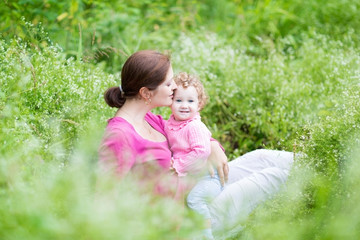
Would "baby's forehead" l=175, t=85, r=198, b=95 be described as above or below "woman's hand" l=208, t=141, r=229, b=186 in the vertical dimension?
above

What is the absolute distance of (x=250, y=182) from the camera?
11.2 feet

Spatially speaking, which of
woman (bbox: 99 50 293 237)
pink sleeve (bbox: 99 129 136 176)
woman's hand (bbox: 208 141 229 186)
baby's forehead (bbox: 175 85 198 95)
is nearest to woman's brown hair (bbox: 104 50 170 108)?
woman (bbox: 99 50 293 237)

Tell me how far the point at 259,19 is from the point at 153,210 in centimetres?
547

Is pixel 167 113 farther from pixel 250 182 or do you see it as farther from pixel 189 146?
pixel 189 146

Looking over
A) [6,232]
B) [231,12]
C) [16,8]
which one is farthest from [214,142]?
[231,12]

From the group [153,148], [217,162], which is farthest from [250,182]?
[153,148]

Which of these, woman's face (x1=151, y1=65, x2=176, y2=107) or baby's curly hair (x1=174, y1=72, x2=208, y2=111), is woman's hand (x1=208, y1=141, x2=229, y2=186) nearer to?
baby's curly hair (x1=174, y1=72, x2=208, y2=111)

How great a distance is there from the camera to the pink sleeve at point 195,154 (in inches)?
118

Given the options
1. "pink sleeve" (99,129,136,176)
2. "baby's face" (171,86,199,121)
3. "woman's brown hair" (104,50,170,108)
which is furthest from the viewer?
"baby's face" (171,86,199,121)

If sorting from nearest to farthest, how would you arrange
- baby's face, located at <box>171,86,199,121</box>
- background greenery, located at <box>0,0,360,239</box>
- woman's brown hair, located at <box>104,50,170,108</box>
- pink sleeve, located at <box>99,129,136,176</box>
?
background greenery, located at <box>0,0,360,239</box>
pink sleeve, located at <box>99,129,136,176</box>
woman's brown hair, located at <box>104,50,170,108</box>
baby's face, located at <box>171,86,199,121</box>

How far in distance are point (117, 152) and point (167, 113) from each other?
1.72 meters

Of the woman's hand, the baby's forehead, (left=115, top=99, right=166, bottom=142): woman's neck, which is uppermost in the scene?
the baby's forehead

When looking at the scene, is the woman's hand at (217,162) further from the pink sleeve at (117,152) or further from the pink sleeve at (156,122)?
the pink sleeve at (117,152)

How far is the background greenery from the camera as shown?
6.01 ft
